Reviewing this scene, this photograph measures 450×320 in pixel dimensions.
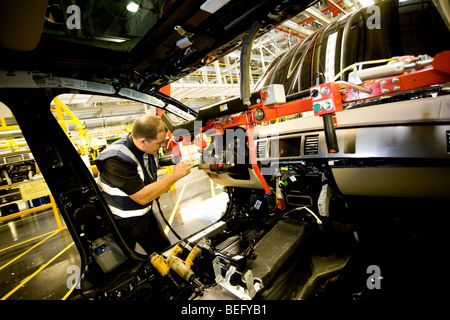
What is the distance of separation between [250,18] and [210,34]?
0.27 m

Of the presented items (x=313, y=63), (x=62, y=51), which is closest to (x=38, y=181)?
(x=62, y=51)

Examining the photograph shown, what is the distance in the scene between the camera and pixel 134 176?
6.46 feet

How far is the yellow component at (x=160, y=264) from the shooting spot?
1663 millimetres

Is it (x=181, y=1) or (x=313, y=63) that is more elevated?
(x=181, y=1)

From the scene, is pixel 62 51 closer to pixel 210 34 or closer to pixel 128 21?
pixel 128 21

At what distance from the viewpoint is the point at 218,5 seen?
1039 millimetres

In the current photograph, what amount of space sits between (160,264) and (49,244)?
4.16 metres

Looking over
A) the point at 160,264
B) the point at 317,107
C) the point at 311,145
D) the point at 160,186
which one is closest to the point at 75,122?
the point at 160,186

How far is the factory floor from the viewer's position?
2.88m

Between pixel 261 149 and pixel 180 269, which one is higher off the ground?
pixel 261 149

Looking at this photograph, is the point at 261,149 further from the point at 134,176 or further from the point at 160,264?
the point at 160,264

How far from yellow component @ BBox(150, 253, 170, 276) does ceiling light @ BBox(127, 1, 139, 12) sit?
193cm

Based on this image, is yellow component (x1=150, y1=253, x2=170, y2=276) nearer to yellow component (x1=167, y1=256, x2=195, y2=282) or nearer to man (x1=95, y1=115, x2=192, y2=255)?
yellow component (x1=167, y1=256, x2=195, y2=282)

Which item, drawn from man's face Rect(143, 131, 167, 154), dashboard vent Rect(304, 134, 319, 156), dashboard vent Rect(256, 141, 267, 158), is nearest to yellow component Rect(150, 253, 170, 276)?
man's face Rect(143, 131, 167, 154)
